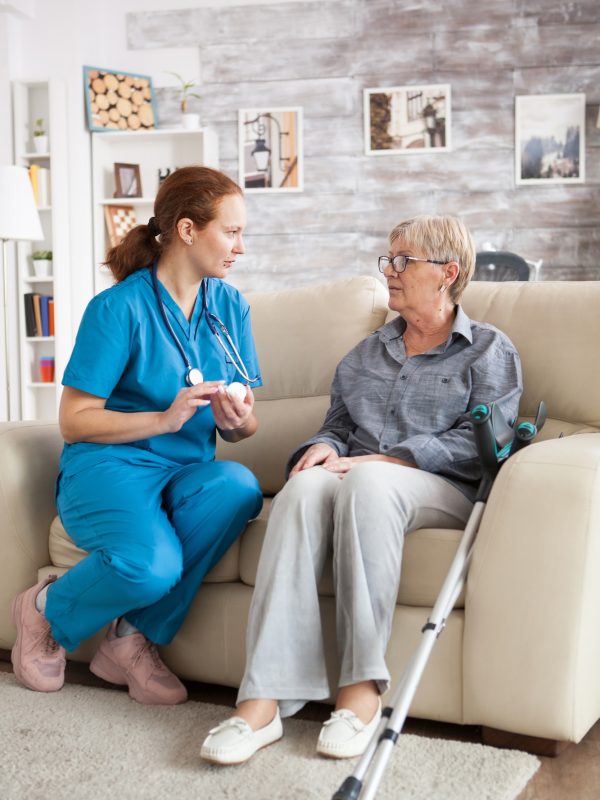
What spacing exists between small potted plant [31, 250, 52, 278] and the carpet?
385 centimetres

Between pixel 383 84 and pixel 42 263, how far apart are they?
219 cm

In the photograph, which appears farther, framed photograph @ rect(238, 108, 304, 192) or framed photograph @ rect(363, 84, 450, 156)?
framed photograph @ rect(238, 108, 304, 192)

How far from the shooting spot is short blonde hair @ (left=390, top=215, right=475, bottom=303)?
2.12 meters

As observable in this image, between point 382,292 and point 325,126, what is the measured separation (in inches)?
118

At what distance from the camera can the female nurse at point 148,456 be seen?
1889mm

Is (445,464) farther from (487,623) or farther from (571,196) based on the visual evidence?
(571,196)

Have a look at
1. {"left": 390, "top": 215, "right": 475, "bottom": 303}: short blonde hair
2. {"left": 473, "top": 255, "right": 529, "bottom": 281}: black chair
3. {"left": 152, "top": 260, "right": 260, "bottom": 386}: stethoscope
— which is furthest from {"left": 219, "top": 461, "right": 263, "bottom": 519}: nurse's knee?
{"left": 473, "top": 255, "right": 529, "bottom": 281}: black chair

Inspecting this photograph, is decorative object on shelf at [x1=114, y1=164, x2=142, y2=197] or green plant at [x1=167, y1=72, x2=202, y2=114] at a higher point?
green plant at [x1=167, y1=72, x2=202, y2=114]

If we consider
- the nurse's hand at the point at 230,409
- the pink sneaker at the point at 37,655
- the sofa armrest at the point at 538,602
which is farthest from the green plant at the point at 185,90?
the sofa armrest at the point at 538,602

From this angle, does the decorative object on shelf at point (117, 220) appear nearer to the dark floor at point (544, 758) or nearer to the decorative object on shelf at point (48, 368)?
the decorative object on shelf at point (48, 368)

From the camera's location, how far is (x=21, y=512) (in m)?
2.15

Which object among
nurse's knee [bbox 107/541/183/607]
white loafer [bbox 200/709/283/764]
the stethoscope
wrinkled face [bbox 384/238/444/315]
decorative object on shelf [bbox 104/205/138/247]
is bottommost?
white loafer [bbox 200/709/283/764]

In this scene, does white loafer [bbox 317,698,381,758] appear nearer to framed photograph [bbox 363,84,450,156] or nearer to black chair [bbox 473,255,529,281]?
black chair [bbox 473,255,529,281]

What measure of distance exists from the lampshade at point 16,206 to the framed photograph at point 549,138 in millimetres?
2583
